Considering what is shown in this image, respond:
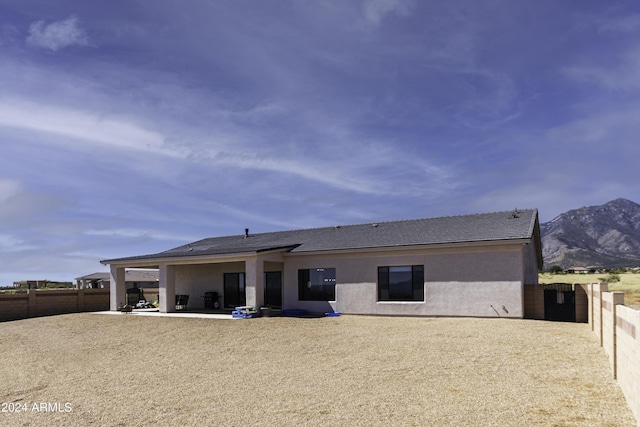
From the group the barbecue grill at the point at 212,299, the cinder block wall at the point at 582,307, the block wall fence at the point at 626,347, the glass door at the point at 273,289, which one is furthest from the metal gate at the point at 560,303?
the barbecue grill at the point at 212,299

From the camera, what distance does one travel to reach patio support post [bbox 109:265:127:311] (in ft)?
85.4

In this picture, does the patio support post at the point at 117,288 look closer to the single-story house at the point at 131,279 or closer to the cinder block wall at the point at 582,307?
the single-story house at the point at 131,279

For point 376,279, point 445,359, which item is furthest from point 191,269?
point 445,359

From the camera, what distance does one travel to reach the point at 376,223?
83.3 feet

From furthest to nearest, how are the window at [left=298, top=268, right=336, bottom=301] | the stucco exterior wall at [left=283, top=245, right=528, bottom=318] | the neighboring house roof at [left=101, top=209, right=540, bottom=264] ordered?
the window at [left=298, top=268, right=336, bottom=301], the neighboring house roof at [left=101, top=209, right=540, bottom=264], the stucco exterior wall at [left=283, top=245, right=528, bottom=318]

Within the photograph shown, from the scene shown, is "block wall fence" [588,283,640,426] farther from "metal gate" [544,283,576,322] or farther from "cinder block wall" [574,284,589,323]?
"metal gate" [544,283,576,322]

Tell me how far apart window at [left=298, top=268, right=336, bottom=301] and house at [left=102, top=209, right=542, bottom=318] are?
46 millimetres

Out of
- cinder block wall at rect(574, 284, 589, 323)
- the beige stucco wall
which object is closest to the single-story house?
the beige stucco wall

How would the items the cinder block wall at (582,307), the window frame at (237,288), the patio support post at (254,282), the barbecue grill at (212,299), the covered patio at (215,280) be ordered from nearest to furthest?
the cinder block wall at (582,307) → the patio support post at (254,282) → the covered patio at (215,280) → the window frame at (237,288) → the barbecue grill at (212,299)

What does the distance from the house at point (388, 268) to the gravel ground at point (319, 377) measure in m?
2.38

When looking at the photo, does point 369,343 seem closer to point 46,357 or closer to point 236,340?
point 236,340

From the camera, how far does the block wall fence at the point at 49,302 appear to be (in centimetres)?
2467

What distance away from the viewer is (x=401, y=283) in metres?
20.4

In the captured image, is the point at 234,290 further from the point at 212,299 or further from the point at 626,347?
the point at 626,347
